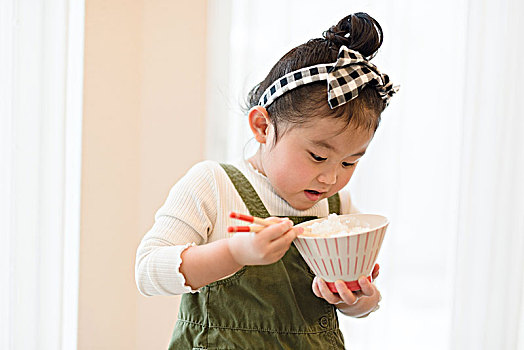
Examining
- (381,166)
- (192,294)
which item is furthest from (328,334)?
(381,166)

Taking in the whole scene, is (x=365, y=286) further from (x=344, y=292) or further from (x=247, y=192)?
(x=247, y=192)

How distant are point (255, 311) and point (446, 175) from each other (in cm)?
66

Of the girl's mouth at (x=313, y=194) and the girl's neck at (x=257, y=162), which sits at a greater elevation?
the girl's neck at (x=257, y=162)

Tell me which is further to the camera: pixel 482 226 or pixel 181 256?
pixel 482 226

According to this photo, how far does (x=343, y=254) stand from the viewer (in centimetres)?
100

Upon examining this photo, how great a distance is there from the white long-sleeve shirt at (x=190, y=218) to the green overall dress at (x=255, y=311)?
3 cm

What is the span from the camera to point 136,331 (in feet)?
7.27

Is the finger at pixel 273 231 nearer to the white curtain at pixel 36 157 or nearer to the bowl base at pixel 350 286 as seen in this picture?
the bowl base at pixel 350 286

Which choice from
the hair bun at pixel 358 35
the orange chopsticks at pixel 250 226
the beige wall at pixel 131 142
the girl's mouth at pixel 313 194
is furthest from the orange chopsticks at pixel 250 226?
the beige wall at pixel 131 142

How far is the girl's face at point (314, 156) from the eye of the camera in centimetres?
112

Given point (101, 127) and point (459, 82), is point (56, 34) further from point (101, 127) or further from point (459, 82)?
point (459, 82)

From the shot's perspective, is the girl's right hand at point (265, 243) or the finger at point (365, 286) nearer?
the girl's right hand at point (265, 243)

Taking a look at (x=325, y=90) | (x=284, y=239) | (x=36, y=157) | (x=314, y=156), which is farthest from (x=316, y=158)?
(x=36, y=157)

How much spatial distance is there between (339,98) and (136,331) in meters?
1.42
